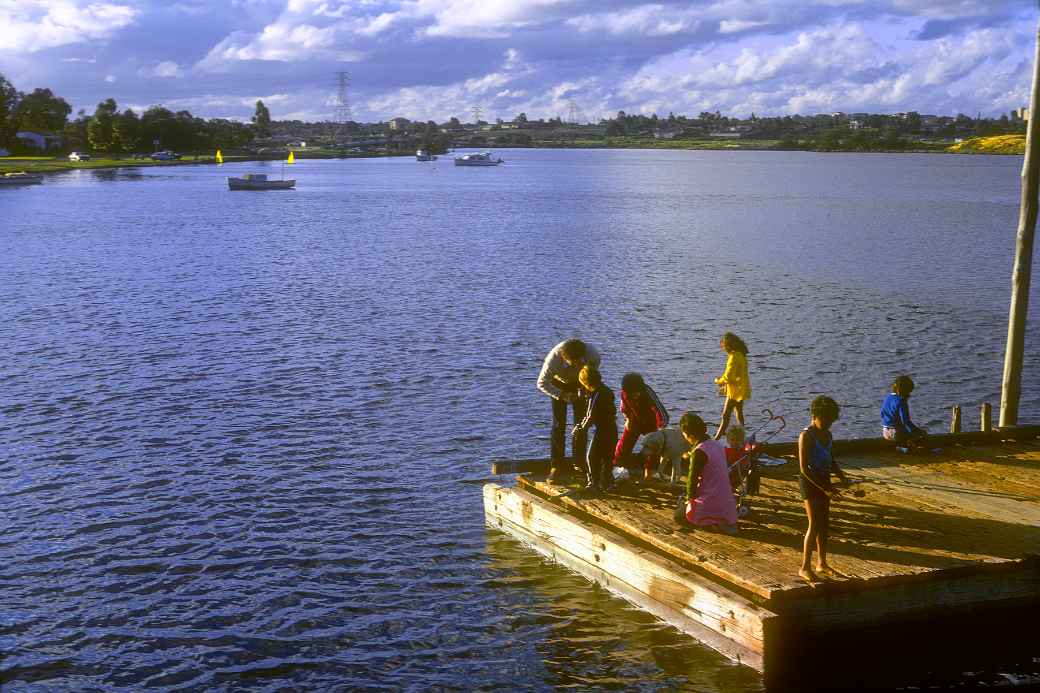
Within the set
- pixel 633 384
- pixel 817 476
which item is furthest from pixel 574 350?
pixel 817 476

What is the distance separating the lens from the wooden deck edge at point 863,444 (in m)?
15.9

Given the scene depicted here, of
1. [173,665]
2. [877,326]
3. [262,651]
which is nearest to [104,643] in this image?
[173,665]

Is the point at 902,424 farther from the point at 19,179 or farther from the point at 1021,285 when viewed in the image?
the point at 19,179

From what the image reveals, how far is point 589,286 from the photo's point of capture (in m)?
45.2

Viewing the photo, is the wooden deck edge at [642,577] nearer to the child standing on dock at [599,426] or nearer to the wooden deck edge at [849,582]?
the wooden deck edge at [849,582]

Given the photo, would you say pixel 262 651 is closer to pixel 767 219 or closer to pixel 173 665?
pixel 173 665

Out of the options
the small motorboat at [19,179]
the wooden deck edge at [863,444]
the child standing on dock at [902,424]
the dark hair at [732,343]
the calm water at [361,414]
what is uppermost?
the small motorboat at [19,179]

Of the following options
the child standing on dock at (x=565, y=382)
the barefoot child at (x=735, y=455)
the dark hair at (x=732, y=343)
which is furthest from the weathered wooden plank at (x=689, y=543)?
the dark hair at (x=732, y=343)

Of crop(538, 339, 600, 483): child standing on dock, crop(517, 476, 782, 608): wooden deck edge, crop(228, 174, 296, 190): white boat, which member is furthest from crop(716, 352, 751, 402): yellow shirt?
crop(228, 174, 296, 190): white boat

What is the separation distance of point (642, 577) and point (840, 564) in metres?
2.24

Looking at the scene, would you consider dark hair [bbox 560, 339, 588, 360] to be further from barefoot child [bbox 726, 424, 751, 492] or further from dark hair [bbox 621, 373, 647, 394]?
barefoot child [bbox 726, 424, 751, 492]

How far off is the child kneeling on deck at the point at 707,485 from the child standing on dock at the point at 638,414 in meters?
1.90

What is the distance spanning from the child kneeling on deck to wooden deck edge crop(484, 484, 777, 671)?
0.83 m

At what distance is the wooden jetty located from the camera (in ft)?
36.7
